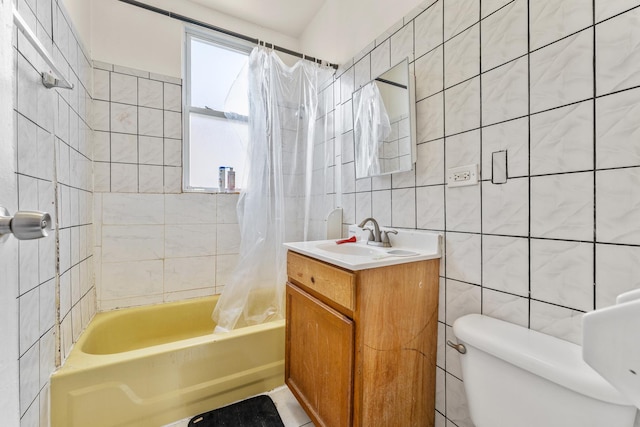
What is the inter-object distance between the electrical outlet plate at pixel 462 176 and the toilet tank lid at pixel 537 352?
514 mm

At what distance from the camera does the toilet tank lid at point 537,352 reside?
61cm

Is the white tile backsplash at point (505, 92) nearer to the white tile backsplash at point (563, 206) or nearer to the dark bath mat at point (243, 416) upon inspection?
the white tile backsplash at point (563, 206)

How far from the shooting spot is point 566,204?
31.6 inches

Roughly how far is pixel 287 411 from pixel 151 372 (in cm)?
69

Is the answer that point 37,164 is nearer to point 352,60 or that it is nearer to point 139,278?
point 139,278

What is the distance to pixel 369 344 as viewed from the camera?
0.96 metres

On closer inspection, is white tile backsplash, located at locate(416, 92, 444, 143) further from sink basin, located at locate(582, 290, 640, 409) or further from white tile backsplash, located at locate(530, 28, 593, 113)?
sink basin, located at locate(582, 290, 640, 409)

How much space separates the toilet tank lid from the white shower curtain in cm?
110

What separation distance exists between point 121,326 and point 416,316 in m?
1.76

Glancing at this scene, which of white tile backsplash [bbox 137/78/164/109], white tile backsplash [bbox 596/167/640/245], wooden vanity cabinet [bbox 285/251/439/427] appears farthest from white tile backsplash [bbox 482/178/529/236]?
white tile backsplash [bbox 137/78/164/109]

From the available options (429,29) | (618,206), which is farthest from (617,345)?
(429,29)

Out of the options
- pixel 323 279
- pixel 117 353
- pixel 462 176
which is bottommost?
pixel 117 353

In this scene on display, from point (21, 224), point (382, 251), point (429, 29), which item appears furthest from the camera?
point (382, 251)

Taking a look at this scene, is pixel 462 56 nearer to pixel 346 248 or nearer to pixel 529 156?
pixel 529 156
